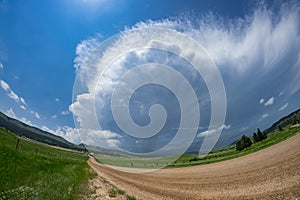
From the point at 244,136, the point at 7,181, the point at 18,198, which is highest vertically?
the point at 244,136

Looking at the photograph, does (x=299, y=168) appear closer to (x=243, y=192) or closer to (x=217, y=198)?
(x=243, y=192)

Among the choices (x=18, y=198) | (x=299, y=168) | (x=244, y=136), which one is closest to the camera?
(x=18, y=198)

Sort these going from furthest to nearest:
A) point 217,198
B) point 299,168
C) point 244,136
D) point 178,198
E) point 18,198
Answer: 1. point 244,136
2. point 299,168
3. point 178,198
4. point 217,198
5. point 18,198

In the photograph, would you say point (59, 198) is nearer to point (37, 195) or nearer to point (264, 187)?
point (37, 195)

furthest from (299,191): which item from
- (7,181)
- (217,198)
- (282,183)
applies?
(7,181)

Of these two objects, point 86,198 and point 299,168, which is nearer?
point 86,198

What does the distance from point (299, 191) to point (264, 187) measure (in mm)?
3769

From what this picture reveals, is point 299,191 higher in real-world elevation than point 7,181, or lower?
lower

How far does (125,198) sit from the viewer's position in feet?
59.9

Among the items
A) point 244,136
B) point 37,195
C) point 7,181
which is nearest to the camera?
point 37,195

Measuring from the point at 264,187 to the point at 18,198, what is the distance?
56.4ft

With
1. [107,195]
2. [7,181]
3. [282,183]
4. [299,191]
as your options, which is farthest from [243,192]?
[7,181]

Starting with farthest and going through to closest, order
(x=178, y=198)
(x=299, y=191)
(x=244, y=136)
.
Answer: (x=244, y=136) → (x=178, y=198) → (x=299, y=191)

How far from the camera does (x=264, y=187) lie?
1853cm
